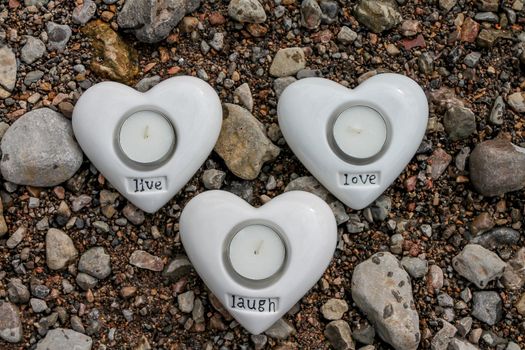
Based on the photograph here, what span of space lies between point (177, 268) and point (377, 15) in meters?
0.89

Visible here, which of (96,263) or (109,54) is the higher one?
(109,54)

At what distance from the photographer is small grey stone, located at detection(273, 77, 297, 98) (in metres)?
2.30

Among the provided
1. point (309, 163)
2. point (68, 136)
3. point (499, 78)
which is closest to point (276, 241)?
point (309, 163)

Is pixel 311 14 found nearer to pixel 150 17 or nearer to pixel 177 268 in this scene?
pixel 150 17

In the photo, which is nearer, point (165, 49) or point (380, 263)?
point (380, 263)

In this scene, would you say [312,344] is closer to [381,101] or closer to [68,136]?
[381,101]

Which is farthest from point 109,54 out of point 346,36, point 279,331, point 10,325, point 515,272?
point 515,272

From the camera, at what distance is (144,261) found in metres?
2.22

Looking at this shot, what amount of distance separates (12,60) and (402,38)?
1.09 m

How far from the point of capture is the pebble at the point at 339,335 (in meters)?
2.16

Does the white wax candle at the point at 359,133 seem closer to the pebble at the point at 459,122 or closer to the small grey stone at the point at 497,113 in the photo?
the pebble at the point at 459,122

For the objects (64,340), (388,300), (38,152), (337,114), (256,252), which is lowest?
(64,340)

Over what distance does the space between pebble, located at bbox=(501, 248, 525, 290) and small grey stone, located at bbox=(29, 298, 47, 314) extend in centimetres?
122

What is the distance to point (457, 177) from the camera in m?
2.30
